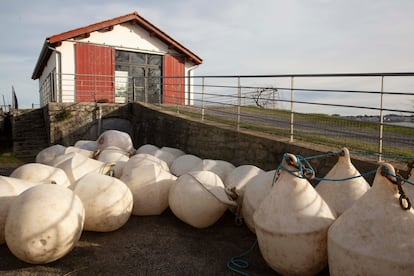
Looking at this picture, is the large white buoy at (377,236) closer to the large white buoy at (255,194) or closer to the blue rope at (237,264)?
the blue rope at (237,264)

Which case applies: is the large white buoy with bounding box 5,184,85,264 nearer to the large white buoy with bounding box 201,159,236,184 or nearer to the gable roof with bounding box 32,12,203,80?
the large white buoy with bounding box 201,159,236,184

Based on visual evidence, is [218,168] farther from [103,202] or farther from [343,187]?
[343,187]

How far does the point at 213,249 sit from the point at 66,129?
10186 millimetres

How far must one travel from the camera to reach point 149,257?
3.94 m

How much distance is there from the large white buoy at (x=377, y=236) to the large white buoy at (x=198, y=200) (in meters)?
1.86

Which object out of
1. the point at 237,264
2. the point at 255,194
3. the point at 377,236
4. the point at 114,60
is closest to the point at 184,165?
the point at 255,194

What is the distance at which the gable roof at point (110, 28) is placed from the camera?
1462 centimetres

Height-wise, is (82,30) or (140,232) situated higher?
(82,30)

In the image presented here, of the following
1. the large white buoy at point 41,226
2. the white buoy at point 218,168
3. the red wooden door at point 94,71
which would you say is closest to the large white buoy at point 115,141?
the white buoy at point 218,168

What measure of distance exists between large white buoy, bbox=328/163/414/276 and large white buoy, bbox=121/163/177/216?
8.64 feet

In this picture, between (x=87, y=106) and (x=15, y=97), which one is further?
(x=15, y=97)

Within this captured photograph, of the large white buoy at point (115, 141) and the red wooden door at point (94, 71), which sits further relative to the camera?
the red wooden door at point (94, 71)

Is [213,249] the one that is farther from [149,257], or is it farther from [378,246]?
[378,246]

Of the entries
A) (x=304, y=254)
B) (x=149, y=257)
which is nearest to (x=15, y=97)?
(x=149, y=257)
